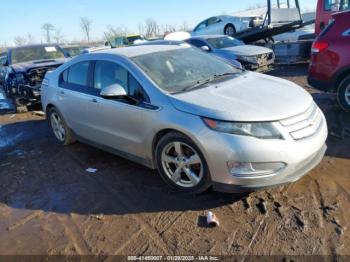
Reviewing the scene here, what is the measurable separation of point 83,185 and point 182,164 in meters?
1.44

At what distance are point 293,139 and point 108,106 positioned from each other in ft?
7.56

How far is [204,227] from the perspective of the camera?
3320mm

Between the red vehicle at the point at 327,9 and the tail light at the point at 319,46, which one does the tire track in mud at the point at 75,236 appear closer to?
the tail light at the point at 319,46

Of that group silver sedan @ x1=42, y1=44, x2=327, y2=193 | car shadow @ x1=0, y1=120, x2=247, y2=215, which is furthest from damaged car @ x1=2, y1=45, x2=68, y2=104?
silver sedan @ x1=42, y1=44, x2=327, y2=193

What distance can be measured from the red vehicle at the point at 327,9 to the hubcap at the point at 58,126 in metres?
8.87

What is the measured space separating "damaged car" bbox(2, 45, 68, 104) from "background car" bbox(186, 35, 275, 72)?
15.5 ft

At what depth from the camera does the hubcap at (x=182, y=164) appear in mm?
3690

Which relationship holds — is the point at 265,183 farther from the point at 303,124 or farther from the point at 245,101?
the point at 245,101

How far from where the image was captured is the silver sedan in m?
3.33

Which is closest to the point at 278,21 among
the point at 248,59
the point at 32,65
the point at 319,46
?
the point at 248,59

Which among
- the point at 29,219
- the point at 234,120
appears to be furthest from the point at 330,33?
the point at 29,219

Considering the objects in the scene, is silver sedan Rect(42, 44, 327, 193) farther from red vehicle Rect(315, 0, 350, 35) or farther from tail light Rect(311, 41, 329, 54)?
red vehicle Rect(315, 0, 350, 35)

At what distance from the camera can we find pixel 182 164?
3793 millimetres

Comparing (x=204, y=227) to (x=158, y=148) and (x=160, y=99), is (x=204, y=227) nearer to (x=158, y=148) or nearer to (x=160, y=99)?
(x=158, y=148)
